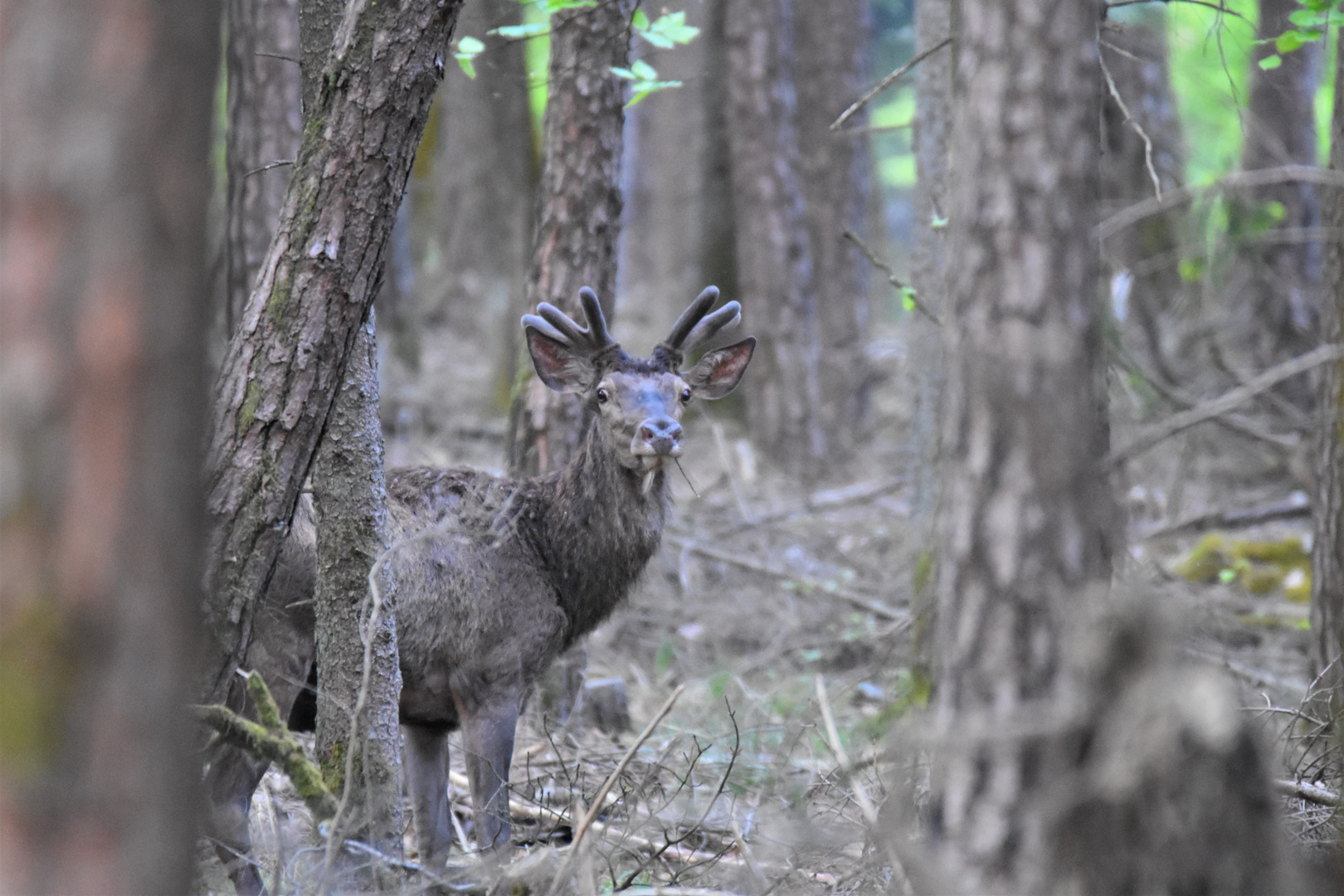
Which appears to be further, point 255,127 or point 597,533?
point 255,127

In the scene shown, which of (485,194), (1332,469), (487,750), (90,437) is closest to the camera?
(90,437)

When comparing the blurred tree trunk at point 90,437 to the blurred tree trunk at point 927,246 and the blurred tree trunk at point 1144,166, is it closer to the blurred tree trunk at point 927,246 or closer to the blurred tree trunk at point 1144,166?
the blurred tree trunk at point 927,246

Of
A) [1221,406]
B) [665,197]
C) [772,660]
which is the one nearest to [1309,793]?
[1221,406]

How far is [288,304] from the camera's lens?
4270 mm

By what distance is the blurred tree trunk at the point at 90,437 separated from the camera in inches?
89.0

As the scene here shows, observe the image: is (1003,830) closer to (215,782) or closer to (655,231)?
(215,782)

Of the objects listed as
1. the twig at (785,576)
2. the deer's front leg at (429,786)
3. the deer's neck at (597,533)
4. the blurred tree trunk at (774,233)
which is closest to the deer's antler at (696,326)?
the deer's neck at (597,533)

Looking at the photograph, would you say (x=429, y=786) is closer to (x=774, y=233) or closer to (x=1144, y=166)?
(x=774, y=233)

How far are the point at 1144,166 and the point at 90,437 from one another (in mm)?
13331

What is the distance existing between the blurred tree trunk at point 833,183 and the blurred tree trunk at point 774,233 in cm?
184

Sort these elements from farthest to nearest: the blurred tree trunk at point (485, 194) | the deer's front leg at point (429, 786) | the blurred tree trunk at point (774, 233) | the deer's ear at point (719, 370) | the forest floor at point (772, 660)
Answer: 1. the blurred tree trunk at point (774, 233)
2. the blurred tree trunk at point (485, 194)
3. the deer's ear at point (719, 370)
4. the deer's front leg at point (429, 786)
5. the forest floor at point (772, 660)

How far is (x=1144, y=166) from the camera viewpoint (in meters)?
13.5

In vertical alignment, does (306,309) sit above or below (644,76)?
below

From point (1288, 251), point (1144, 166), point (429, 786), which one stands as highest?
point (1144, 166)
